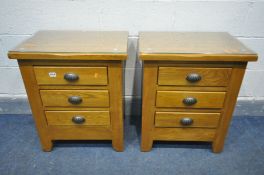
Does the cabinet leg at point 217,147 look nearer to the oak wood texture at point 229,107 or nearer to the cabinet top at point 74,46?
the oak wood texture at point 229,107

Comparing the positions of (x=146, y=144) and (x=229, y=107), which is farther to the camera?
(x=146, y=144)

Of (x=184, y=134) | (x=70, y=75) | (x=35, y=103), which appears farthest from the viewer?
(x=184, y=134)

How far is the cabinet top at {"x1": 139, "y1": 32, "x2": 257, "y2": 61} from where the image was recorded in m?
1.01

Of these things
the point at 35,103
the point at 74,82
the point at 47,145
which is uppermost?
the point at 74,82

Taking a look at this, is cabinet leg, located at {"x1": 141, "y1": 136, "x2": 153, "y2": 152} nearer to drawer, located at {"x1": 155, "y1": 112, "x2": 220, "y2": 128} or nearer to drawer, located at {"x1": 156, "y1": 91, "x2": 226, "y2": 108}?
drawer, located at {"x1": 155, "y1": 112, "x2": 220, "y2": 128}

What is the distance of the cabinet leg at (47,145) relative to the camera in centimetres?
134

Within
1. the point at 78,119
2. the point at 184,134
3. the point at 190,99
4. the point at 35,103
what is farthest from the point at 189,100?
the point at 35,103

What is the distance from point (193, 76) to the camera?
108 centimetres

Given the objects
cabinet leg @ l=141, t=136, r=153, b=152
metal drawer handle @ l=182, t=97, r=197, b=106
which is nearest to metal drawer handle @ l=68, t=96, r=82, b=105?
cabinet leg @ l=141, t=136, r=153, b=152

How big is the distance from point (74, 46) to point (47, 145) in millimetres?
655

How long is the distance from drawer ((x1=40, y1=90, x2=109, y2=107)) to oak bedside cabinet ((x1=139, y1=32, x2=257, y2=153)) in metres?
0.23

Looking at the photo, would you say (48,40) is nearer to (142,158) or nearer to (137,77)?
(137,77)

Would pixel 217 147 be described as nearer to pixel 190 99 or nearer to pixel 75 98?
pixel 190 99

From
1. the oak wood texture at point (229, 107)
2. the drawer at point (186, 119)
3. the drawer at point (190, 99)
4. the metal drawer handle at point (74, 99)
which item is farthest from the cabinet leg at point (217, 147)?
the metal drawer handle at point (74, 99)
